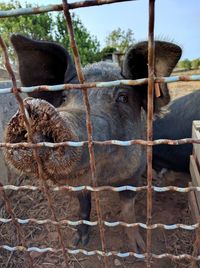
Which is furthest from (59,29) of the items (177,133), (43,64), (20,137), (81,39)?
(20,137)

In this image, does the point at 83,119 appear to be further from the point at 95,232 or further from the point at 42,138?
the point at 95,232

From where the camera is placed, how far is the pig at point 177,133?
354 centimetres

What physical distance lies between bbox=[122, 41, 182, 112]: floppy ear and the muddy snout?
65cm

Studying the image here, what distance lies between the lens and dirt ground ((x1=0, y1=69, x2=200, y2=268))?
215cm

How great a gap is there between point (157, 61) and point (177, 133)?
84.4 inches

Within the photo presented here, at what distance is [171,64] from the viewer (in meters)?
1.62

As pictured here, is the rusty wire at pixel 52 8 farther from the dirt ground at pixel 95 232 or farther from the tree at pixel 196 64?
the tree at pixel 196 64

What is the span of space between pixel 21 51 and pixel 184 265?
1.68m

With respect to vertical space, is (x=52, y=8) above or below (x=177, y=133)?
above

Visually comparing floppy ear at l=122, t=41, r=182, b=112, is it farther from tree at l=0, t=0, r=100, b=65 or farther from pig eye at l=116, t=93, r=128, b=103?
tree at l=0, t=0, r=100, b=65

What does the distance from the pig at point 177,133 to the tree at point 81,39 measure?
430 centimetres

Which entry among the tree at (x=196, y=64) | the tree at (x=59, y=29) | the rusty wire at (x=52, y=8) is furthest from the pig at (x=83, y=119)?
the tree at (x=196, y=64)

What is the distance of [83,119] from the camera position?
4.83 ft

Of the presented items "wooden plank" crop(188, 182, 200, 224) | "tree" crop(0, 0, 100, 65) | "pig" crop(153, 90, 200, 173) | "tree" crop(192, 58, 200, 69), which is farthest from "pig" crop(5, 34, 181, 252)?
"tree" crop(192, 58, 200, 69)
